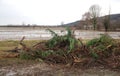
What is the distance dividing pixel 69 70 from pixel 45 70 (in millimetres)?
1014

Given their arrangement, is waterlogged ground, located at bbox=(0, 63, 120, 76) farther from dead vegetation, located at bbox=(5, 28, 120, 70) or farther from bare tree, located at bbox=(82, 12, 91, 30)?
bare tree, located at bbox=(82, 12, 91, 30)

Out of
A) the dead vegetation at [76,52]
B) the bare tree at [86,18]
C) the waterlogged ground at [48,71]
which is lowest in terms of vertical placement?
the waterlogged ground at [48,71]

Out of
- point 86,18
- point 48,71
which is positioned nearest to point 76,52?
point 48,71

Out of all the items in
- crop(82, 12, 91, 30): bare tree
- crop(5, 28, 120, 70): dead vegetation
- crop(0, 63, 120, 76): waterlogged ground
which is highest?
crop(82, 12, 91, 30): bare tree

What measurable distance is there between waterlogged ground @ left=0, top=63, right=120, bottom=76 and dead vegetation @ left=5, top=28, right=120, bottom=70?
58 cm

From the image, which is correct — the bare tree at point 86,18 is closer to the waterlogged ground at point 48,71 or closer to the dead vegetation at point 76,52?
the dead vegetation at point 76,52

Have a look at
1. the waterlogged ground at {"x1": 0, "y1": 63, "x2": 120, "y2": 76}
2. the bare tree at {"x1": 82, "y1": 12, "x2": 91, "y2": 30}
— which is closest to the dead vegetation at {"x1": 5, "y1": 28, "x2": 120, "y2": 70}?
the waterlogged ground at {"x1": 0, "y1": 63, "x2": 120, "y2": 76}

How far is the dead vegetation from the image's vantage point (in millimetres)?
11523

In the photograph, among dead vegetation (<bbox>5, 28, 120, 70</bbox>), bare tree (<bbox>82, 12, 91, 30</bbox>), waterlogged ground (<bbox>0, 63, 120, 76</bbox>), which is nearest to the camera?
waterlogged ground (<bbox>0, 63, 120, 76</bbox>)

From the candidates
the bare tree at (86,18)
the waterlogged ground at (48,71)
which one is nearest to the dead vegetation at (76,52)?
the waterlogged ground at (48,71)

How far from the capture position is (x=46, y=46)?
1324cm

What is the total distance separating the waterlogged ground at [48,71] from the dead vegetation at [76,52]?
583mm

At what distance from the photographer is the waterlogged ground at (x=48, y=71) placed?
9979mm

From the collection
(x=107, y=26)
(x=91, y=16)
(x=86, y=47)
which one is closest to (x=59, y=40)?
(x=86, y=47)
